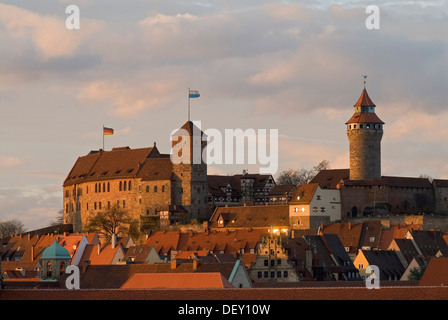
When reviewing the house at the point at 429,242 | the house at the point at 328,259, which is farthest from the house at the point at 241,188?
the house at the point at 328,259

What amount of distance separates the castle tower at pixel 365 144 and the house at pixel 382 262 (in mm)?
26334

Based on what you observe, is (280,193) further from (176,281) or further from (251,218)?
(176,281)

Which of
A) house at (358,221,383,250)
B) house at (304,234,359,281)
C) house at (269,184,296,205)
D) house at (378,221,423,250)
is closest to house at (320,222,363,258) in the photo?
house at (358,221,383,250)

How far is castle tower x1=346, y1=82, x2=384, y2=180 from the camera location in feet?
493

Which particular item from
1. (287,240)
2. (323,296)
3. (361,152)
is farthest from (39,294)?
(361,152)

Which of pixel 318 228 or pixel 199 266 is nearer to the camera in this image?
pixel 199 266

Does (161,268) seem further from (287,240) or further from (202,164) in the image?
(202,164)

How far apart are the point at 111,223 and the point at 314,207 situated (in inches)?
953

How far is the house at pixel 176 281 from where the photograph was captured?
81625 millimetres

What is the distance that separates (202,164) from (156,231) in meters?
14.3

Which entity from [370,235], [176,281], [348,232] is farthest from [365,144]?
[176,281]

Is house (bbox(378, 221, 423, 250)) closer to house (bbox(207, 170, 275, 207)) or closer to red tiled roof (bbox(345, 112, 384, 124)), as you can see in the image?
red tiled roof (bbox(345, 112, 384, 124))

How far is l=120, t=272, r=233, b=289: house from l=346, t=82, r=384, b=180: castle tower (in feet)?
221

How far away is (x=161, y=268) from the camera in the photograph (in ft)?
304
